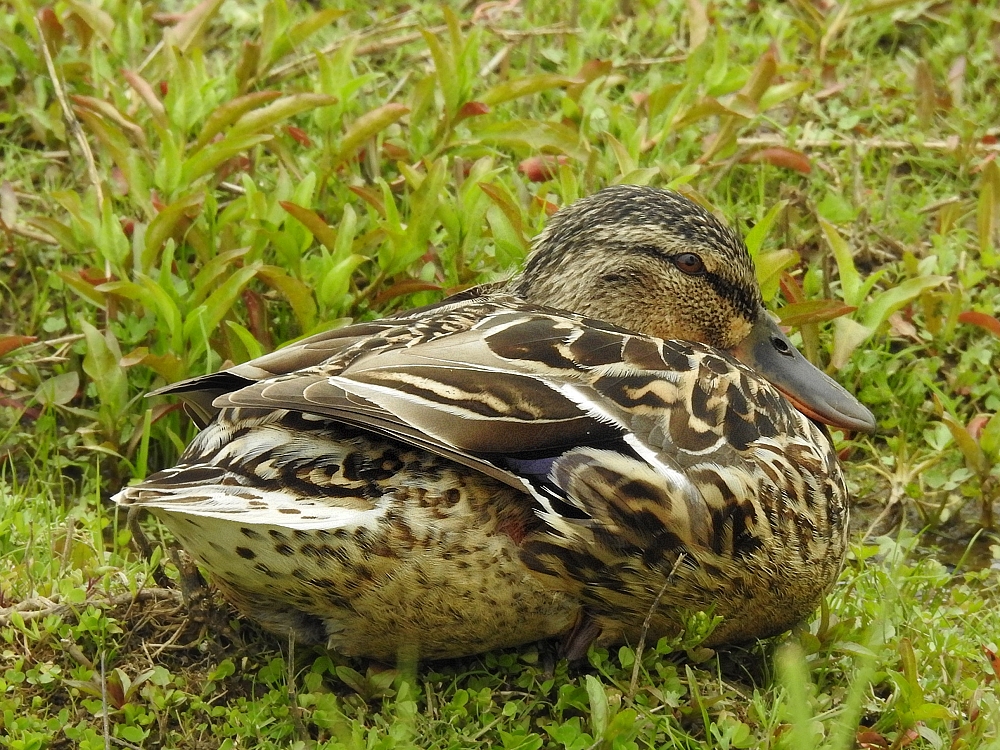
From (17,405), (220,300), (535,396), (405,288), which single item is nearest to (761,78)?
(405,288)

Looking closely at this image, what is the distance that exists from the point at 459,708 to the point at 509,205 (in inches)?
74.6

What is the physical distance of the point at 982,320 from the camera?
186 inches

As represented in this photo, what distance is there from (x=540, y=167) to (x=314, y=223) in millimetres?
1048

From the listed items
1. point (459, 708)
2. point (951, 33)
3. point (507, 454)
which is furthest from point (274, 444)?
point (951, 33)

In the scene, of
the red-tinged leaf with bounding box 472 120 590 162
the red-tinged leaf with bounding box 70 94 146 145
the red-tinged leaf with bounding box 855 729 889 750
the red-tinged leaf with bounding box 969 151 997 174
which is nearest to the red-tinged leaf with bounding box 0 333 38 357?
the red-tinged leaf with bounding box 70 94 146 145

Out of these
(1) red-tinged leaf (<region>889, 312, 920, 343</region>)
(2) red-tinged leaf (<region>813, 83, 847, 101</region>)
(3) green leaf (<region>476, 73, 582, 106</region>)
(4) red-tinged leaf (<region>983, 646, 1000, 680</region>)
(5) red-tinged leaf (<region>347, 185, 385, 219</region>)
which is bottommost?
(4) red-tinged leaf (<region>983, 646, 1000, 680</region>)

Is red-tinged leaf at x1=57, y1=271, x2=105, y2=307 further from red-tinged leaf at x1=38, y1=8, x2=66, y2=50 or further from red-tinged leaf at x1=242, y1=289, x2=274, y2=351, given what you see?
red-tinged leaf at x1=38, y1=8, x2=66, y2=50

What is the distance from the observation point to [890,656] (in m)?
3.48

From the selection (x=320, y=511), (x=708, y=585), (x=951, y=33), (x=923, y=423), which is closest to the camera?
(x=320, y=511)

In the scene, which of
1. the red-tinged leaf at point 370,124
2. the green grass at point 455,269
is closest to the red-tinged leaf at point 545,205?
the green grass at point 455,269

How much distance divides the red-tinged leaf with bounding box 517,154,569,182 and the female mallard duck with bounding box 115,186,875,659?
1.73 meters

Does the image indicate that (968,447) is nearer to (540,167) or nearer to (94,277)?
(540,167)

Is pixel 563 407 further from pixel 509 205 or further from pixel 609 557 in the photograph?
pixel 509 205

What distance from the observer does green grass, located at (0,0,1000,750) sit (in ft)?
10.8
